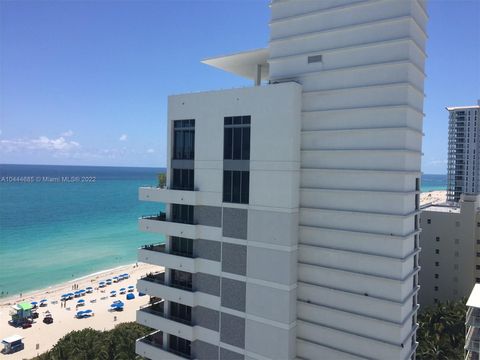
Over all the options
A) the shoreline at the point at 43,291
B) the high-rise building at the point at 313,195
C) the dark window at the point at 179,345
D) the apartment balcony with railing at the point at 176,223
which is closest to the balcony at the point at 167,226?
the apartment balcony with railing at the point at 176,223

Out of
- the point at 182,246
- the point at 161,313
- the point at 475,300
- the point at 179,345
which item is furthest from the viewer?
the point at 161,313

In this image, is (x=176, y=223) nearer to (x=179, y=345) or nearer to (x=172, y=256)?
(x=172, y=256)

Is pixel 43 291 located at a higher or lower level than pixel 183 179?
lower

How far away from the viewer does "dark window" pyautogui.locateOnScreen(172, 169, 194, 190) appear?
28.1m

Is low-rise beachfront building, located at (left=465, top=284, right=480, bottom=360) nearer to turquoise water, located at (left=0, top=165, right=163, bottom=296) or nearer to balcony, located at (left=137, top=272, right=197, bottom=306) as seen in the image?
balcony, located at (left=137, top=272, right=197, bottom=306)

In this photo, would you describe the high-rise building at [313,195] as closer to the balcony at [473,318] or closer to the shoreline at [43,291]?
the balcony at [473,318]

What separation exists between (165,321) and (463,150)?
121736 mm

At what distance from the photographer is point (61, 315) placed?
63.7 meters

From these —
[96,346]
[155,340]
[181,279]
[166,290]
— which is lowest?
[96,346]

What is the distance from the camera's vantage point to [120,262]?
10306cm

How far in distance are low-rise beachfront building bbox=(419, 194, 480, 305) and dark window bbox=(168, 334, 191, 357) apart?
147 ft

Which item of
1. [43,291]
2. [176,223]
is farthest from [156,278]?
[43,291]

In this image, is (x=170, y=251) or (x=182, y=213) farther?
(x=170, y=251)

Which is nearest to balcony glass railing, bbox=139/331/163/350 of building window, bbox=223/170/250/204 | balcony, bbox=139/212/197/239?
balcony, bbox=139/212/197/239
